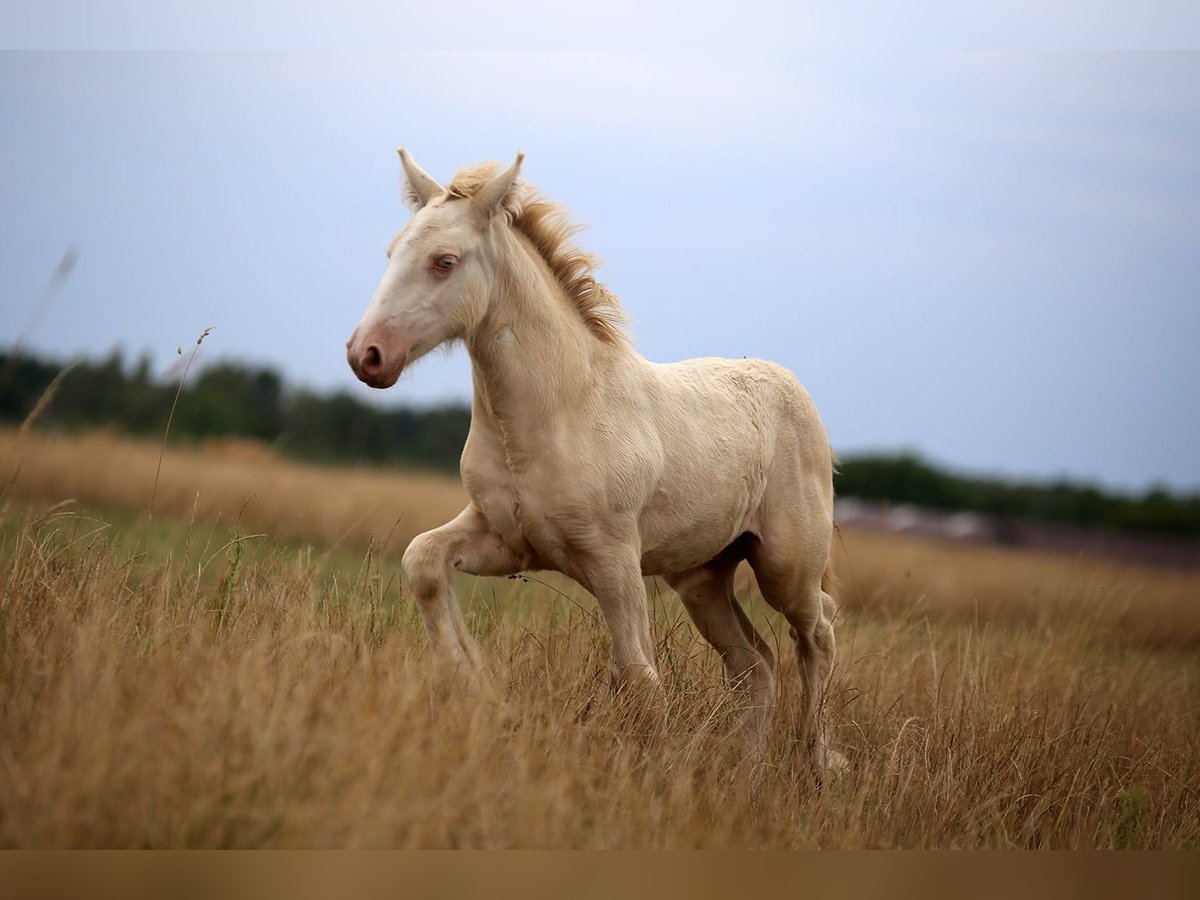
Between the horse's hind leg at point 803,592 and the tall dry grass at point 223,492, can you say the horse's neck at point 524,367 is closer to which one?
the horse's hind leg at point 803,592

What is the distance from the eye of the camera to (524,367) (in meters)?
5.17

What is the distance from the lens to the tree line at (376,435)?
33.6 meters

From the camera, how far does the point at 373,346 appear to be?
14.8ft

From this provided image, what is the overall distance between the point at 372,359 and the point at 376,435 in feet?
141

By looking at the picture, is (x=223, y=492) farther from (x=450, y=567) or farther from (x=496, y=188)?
(x=496, y=188)

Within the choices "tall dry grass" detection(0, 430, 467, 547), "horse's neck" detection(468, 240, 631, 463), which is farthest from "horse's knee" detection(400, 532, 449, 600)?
"tall dry grass" detection(0, 430, 467, 547)

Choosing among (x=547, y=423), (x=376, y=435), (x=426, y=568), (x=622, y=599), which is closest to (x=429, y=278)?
(x=547, y=423)

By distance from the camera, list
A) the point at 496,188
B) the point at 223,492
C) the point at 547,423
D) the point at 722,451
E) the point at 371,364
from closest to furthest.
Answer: the point at 371,364, the point at 496,188, the point at 547,423, the point at 722,451, the point at 223,492

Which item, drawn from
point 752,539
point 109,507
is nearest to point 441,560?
point 752,539

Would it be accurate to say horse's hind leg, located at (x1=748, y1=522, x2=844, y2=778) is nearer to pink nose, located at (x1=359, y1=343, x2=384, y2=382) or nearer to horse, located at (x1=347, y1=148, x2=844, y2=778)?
horse, located at (x1=347, y1=148, x2=844, y2=778)

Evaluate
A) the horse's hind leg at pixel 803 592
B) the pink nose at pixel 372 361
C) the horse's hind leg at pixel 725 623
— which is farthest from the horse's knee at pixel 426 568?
the horse's hind leg at pixel 803 592

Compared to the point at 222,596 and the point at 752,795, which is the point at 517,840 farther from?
the point at 222,596

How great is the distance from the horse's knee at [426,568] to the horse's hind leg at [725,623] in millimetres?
1994

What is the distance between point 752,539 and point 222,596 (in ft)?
9.91
